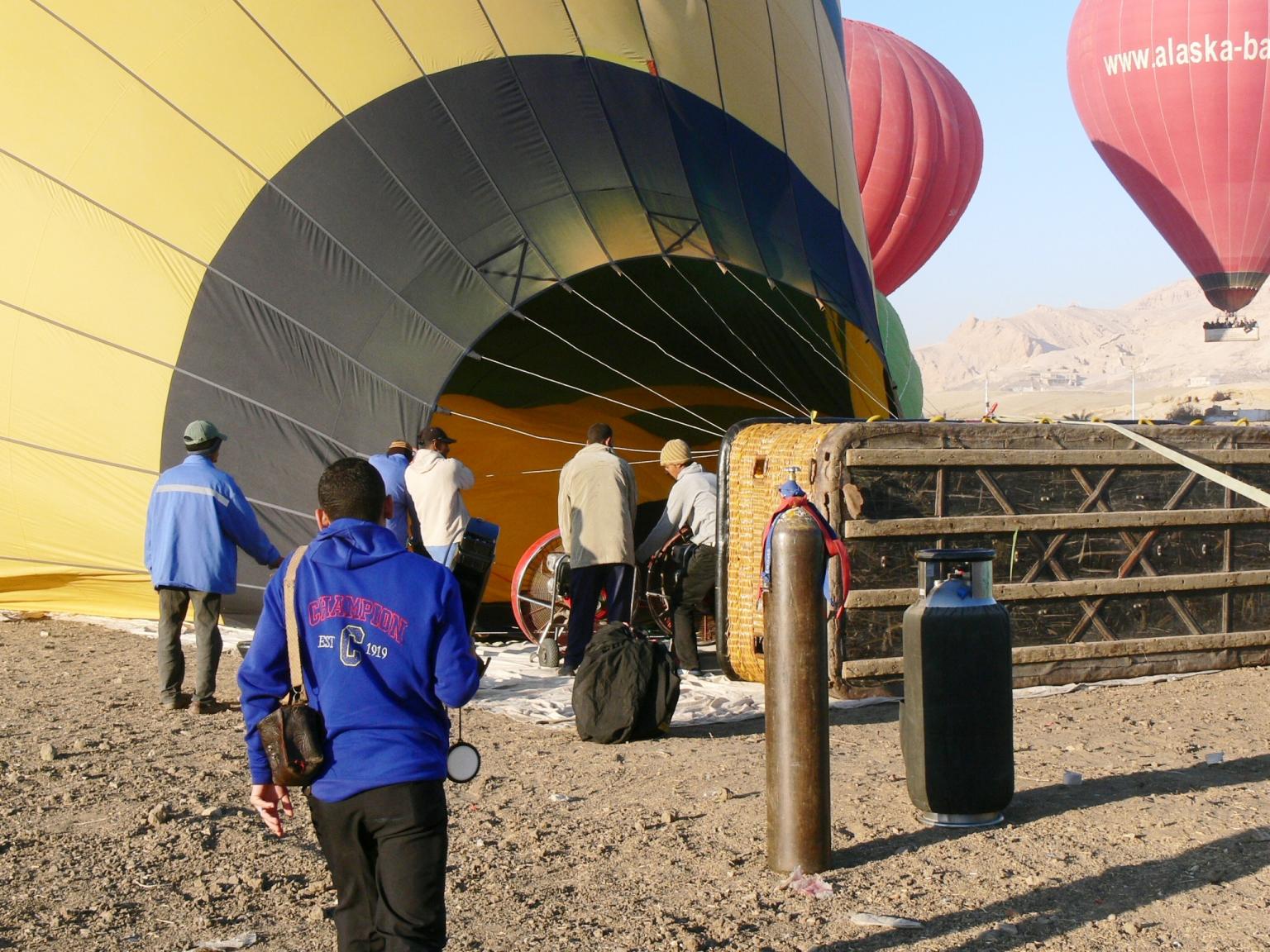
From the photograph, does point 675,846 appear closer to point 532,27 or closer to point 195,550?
point 195,550

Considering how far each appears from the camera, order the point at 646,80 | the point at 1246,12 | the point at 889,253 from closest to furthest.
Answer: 1. the point at 646,80
2. the point at 889,253
3. the point at 1246,12

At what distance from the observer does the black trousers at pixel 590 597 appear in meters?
7.40

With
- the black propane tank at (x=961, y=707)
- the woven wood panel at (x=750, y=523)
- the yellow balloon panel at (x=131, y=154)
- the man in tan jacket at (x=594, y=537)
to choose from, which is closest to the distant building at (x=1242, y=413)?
the man in tan jacket at (x=594, y=537)

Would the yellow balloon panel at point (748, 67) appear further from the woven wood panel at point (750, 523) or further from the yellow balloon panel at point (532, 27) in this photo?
the woven wood panel at point (750, 523)

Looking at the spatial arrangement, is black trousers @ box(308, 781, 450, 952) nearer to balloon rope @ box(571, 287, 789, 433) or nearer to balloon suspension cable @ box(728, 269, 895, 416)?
balloon rope @ box(571, 287, 789, 433)

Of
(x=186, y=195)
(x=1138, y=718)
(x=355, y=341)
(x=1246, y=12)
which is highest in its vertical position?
(x=1246, y=12)

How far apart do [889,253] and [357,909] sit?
25.1 m

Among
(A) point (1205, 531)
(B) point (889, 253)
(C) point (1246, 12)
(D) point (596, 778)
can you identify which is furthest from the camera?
(C) point (1246, 12)

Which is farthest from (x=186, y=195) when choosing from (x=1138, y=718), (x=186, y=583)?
(x=1138, y=718)

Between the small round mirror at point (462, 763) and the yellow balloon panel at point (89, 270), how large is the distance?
5303 millimetres

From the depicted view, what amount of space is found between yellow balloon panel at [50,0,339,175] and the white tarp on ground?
2995 mm

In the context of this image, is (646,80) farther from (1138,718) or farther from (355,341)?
(1138,718)

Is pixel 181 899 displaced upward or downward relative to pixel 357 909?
downward

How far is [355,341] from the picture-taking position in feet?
25.4
